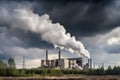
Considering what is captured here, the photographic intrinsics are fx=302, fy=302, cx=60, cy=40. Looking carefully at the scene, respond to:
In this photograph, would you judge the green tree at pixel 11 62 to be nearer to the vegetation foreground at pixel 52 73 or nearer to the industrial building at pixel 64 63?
the vegetation foreground at pixel 52 73

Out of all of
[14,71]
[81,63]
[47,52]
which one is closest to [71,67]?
[81,63]

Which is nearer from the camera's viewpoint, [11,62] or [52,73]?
[52,73]

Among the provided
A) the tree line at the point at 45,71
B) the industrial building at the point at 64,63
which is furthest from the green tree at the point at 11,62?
the industrial building at the point at 64,63

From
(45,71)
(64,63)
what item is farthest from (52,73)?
(64,63)

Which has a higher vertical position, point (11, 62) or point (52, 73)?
point (11, 62)

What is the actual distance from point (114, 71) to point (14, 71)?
40691 millimetres

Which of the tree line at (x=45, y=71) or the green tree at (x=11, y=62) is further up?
the green tree at (x=11, y=62)

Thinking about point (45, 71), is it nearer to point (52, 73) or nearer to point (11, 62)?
point (52, 73)

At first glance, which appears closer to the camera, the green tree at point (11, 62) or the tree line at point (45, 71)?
the tree line at point (45, 71)

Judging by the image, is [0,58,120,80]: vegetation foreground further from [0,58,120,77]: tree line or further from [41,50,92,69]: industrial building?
[41,50,92,69]: industrial building

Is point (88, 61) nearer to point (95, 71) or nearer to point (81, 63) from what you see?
point (81, 63)

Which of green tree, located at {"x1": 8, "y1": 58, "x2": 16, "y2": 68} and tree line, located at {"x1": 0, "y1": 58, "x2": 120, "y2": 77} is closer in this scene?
tree line, located at {"x1": 0, "y1": 58, "x2": 120, "y2": 77}

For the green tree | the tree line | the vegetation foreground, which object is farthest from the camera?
the green tree

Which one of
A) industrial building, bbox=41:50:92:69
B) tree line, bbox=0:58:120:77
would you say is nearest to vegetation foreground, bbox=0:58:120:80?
tree line, bbox=0:58:120:77
